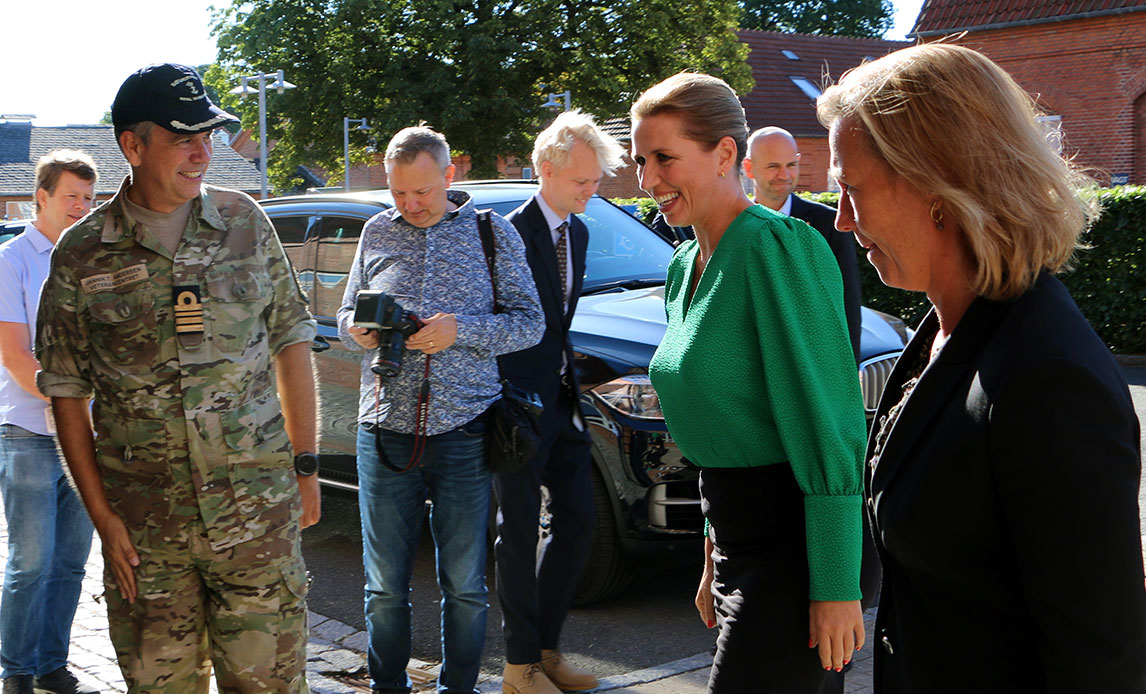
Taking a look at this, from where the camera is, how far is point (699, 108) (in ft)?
9.07

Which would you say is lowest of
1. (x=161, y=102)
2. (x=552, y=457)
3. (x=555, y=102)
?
(x=552, y=457)

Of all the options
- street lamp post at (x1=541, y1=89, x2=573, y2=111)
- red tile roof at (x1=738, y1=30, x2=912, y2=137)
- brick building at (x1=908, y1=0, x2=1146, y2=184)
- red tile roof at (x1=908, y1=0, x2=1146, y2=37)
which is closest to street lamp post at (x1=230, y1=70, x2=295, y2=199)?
street lamp post at (x1=541, y1=89, x2=573, y2=111)

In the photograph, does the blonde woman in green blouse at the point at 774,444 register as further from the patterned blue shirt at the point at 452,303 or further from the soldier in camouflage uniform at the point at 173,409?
the patterned blue shirt at the point at 452,303

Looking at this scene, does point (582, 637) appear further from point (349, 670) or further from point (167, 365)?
point (167, 365)

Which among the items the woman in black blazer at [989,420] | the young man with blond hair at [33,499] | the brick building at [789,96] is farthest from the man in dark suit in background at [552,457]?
the brick building at [789,96]

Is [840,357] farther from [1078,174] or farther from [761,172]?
[761,172]

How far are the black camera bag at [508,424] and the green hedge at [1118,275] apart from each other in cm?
1071

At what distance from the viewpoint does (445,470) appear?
416cm

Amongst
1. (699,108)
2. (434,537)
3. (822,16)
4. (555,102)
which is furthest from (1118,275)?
(822,16)

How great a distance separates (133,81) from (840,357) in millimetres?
2065

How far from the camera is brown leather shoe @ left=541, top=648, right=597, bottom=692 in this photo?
14.9ft

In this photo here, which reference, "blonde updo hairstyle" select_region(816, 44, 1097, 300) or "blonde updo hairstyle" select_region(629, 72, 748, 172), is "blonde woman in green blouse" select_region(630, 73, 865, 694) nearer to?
"blonde updo hairstyle" select_region(629, 72, 748, 172)

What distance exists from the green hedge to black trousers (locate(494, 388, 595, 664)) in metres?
10.3

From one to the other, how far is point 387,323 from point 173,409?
1.01m
